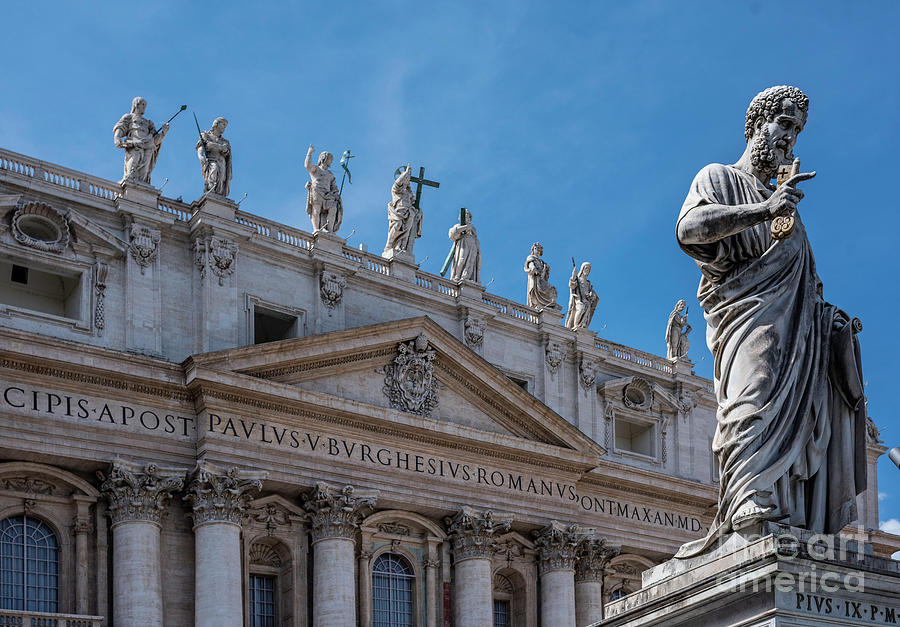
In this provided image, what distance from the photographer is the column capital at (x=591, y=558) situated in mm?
34406

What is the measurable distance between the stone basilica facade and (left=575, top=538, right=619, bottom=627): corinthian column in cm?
6

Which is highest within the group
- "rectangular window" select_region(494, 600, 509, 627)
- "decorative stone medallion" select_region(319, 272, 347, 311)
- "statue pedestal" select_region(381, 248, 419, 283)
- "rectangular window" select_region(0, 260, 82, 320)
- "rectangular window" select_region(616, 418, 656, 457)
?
"statue pedestal" select_region(381, 248, 419, 283)

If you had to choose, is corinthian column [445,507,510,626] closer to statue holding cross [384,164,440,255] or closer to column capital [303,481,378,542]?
column capital [303,481,378,542]

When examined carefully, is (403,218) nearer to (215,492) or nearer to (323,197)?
(323,197)

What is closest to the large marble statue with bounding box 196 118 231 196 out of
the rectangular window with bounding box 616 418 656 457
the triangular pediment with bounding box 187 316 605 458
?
the triangular pediment with bounding box 187 316 605 458

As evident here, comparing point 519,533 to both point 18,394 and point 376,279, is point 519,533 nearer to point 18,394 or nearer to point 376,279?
point 376,279

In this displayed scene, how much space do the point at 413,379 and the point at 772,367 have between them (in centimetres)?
2466

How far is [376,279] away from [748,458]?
84.4ft

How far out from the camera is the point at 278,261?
31.3 metres

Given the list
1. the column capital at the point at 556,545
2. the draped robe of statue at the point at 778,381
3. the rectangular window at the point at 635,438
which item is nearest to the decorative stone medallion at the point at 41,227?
the column capital at the point at 556,545

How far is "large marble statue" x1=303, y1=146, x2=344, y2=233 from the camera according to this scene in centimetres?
3256

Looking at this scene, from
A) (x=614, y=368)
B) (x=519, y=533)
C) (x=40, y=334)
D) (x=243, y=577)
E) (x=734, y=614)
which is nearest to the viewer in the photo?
(x=734, y=614)

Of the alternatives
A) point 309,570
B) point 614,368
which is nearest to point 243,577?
point 309,570

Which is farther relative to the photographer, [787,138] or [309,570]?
[309,570]
